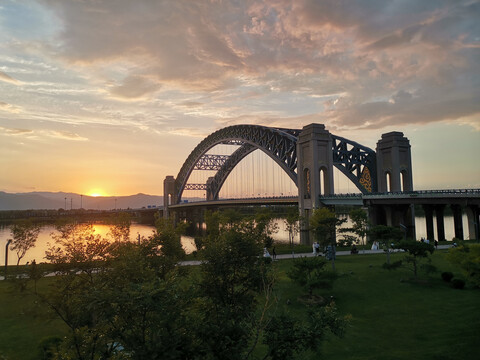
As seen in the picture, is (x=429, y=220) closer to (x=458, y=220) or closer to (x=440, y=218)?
(x=440, y=218)

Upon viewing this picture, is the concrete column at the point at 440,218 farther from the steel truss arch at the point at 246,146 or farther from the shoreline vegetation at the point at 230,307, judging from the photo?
the steel truss arch at the point at 246,146

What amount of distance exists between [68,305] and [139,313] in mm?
6142

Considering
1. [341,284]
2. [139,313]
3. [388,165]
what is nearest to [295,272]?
[341,284]

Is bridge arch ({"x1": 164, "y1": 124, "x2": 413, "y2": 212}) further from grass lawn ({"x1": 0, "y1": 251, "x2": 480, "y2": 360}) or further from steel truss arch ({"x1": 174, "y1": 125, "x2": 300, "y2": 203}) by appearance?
grass lawn ({"x1": 0, "y1": 251, "x2": 480, "y2": 360})

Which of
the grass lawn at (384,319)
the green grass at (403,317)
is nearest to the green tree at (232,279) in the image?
the grass lawn at (384,319)

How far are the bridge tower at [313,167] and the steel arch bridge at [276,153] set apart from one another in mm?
8315

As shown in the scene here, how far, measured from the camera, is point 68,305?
1251 centimetres

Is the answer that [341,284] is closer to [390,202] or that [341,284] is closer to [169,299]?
[169,299]

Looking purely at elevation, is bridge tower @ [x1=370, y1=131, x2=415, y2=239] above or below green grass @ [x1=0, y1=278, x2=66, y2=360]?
above

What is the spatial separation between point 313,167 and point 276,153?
74.2 ft

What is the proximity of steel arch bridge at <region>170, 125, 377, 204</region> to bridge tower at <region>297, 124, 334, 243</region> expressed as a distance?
327 inches

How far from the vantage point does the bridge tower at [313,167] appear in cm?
6216

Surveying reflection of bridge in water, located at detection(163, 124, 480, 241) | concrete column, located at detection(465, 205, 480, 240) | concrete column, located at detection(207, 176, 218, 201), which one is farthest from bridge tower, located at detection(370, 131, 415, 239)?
concrete column, located at detection(207, 176, 218, 201)

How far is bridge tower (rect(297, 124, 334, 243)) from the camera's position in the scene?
62.2 metres
